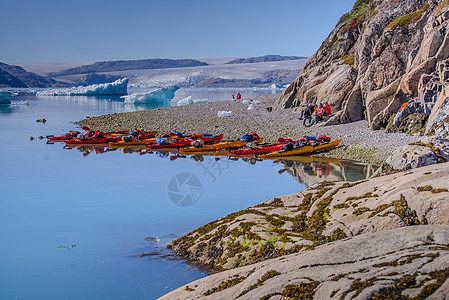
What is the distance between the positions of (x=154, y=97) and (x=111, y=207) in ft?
195

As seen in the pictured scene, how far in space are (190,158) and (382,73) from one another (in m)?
12.7

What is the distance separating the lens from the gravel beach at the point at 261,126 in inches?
901

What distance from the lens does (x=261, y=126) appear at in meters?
32.3

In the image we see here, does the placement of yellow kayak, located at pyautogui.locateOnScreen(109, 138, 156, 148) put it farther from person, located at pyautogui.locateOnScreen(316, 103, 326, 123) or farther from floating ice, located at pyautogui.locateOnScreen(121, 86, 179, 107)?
floating ice, located at pyautogui.locateOnScreen(121, 86, 179, 107)

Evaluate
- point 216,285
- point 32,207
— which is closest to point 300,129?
point 32,207

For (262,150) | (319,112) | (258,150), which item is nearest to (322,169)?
(262,150)

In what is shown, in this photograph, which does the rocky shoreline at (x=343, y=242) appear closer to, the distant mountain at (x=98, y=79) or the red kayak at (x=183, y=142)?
the red kayak at (x=183, y=142)

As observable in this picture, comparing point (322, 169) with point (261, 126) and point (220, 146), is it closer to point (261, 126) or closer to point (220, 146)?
point (220, 146)

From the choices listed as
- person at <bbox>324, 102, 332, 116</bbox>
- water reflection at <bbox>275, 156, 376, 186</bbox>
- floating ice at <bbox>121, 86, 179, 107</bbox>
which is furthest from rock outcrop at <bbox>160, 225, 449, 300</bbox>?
floating ice at <bbox>121, 86, 179, 107</bbox>

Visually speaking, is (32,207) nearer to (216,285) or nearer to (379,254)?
(216,285)

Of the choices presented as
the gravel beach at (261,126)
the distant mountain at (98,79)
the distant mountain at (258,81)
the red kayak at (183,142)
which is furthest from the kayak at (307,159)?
the distant mountain at (98,79)

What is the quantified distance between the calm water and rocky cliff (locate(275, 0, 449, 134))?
6.35 m

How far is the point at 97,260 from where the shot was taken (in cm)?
1111

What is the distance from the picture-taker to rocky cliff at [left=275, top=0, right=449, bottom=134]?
24125 mm
